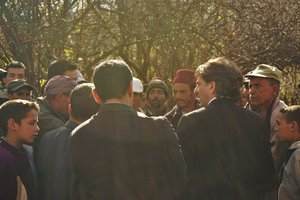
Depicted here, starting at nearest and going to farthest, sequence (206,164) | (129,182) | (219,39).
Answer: (129,182), (206,164), (219,39)

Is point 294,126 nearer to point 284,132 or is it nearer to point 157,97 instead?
point 284,132

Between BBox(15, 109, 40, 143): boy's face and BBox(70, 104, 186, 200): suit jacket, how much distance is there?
1.04 m

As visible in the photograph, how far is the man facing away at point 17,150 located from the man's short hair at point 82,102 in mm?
377

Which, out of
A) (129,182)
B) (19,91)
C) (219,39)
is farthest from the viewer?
(219,39)

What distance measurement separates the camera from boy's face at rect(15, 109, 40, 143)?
4949 millimetres

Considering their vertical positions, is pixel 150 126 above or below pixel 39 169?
above

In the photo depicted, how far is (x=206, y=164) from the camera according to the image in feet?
15.0

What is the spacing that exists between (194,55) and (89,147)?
8.96 meters

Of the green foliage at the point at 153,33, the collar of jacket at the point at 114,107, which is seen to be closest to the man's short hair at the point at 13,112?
the collar of jacket at the point at 114,107

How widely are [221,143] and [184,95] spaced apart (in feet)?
7.81

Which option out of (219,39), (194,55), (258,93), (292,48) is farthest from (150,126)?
(194,55)

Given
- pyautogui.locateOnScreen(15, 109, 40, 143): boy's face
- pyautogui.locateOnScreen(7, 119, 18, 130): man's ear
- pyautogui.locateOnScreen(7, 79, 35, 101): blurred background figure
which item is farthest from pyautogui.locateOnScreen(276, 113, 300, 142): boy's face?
pyautogui.locateOnScreen(7, 79, 35, 101): blurred background figure

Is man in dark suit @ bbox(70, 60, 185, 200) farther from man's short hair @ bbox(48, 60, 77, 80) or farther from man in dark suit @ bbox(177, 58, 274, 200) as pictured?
man's short hair @ bbox(48, 60, 77, 80)

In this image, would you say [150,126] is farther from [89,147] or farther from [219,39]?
[219,39]
